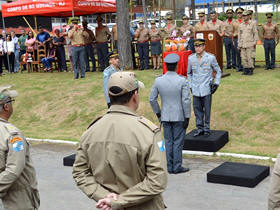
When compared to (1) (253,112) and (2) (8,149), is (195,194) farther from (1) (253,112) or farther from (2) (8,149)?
(1) (253,112)

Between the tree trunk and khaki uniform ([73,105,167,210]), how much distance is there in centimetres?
1509

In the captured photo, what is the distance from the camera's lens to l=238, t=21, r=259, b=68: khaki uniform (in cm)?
1496

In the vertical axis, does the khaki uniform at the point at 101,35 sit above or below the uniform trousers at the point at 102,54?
above

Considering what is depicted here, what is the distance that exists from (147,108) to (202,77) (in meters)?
3.47

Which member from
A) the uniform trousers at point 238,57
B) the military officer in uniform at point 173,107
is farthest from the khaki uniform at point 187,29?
the military officer in uniform at point 173,107

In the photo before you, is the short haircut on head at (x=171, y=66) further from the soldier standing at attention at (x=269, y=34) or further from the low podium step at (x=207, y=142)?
the soldier standing at attention at (x=269, y=34)

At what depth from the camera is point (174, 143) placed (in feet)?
26.1

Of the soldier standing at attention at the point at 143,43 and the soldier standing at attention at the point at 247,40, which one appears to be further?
the soldier standing at attention at the point at 143,43

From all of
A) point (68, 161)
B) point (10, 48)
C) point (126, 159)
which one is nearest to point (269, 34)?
point (68, 161)

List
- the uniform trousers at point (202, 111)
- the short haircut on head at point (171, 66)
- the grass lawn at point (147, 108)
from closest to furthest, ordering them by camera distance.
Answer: the short haircut on head at point (171, 66) < the uniform trousers at point (202, 111) < the grass lawn at point (147, 108)

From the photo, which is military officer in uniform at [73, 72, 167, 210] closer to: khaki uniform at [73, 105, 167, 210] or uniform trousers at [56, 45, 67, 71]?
khaki uniform at [73, 105, 167, 210]

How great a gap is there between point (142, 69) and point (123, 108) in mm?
15236

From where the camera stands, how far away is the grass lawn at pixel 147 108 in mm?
10070

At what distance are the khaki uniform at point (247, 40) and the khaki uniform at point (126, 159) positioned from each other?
12396mm
